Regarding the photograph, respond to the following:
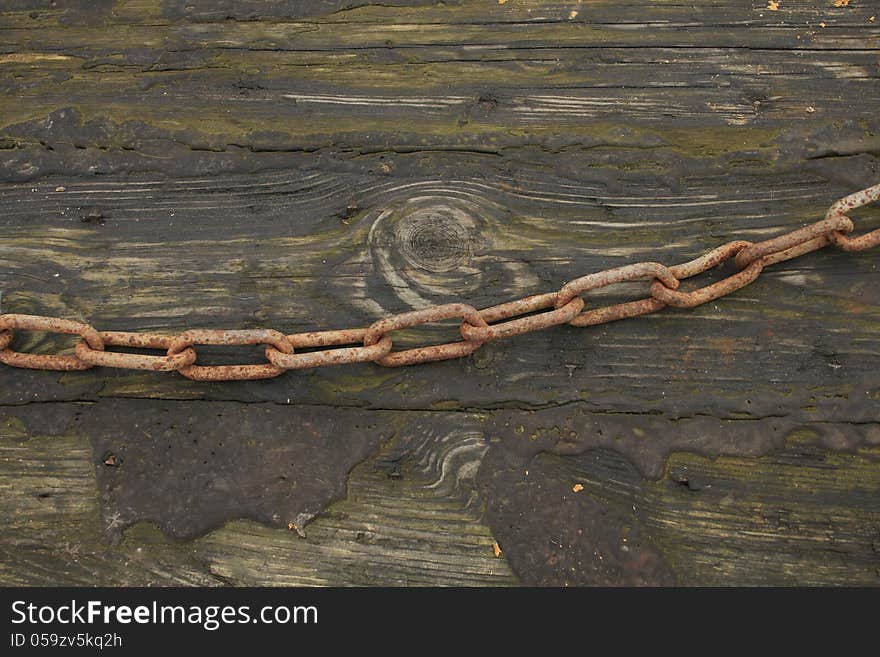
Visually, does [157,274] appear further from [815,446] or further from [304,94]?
[815,446]

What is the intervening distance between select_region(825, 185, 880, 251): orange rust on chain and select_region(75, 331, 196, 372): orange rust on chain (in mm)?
1733

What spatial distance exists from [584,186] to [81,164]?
4.84 feet

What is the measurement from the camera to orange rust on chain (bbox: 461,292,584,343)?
5.46 feet

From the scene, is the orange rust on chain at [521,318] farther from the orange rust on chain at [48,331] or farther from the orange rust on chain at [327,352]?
the orange rust on chain at [48,331]

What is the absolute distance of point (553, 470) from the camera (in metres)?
1.71

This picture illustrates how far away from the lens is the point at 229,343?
1653 mm

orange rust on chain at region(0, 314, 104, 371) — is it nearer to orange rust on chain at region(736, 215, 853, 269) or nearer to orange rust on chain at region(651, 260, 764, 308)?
orange rust on chain at region(651, 260, 764, 308)

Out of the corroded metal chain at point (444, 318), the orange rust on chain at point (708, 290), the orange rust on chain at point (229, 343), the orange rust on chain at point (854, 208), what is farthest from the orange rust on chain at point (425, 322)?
the orange rust on chain at point (854, 208)

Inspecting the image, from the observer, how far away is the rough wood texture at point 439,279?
169cm

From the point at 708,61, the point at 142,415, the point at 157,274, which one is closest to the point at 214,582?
the point at 142,415

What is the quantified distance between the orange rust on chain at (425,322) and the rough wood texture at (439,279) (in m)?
0.07

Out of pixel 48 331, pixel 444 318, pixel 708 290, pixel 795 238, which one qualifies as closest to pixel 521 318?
pixel 444 318

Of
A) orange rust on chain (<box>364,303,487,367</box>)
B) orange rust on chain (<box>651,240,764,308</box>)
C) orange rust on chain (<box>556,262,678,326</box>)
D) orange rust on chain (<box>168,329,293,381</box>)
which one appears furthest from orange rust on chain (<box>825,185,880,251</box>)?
orange rust on chain (<box>168,329,293,381</box>)

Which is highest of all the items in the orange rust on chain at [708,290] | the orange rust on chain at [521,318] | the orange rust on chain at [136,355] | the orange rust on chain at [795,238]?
the orange rust on chain at [795,238]
